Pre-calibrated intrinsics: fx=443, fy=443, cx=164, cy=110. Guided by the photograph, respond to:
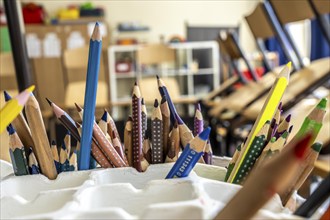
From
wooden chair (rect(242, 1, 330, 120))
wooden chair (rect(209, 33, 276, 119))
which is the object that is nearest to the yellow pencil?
wooden chair (rect(242, 1, 330, 120))

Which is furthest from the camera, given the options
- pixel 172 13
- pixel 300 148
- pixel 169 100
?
pixel 172 13

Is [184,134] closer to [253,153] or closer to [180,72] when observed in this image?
[253,153]

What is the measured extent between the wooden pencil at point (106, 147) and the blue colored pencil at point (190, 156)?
6 centimetres

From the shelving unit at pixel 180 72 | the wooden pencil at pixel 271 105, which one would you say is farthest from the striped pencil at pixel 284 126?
the shelving unit at pixel 180 72

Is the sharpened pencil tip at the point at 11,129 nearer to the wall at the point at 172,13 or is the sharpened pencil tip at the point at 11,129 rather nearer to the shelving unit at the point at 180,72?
the shelving unit at the point at 180,72

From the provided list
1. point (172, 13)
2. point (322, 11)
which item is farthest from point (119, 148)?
point (172, 13)

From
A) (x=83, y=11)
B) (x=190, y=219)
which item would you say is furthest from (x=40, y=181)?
(x=83, y=11)

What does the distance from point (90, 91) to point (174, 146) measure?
88mm

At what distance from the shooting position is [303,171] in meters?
0.32

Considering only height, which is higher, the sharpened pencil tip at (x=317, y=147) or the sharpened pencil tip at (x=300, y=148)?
the sharpened pencil tip at (x=300, y=148)

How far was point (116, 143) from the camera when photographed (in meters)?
0.39

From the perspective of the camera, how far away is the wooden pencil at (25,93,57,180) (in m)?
0.33

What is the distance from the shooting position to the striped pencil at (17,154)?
353 millimetres

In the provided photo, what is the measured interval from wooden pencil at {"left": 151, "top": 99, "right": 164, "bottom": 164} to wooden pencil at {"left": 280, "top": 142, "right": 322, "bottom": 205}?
0.35ft
